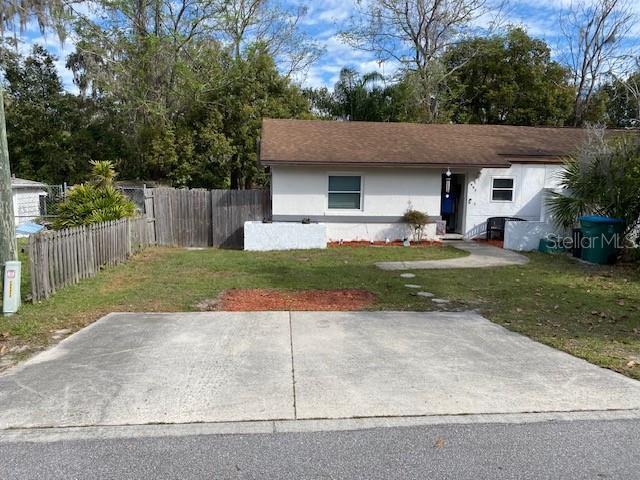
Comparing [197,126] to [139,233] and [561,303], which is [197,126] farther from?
[561,303]

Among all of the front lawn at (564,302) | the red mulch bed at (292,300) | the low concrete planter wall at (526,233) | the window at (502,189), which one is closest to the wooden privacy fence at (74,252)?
the red mulch bed at (292,300)

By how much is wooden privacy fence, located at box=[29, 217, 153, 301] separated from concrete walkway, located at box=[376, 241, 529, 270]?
598 cm

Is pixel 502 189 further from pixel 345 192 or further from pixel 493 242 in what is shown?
pixel 345 192

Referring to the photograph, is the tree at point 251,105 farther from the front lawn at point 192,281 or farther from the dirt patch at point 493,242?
the dirt patch at point 493,242

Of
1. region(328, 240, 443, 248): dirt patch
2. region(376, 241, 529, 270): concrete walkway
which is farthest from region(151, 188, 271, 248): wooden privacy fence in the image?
region(376, 241, 529, 270): concrete walkway

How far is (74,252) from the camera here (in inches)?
320

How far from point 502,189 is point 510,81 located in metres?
17.2

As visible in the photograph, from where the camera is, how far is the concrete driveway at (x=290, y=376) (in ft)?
11.9

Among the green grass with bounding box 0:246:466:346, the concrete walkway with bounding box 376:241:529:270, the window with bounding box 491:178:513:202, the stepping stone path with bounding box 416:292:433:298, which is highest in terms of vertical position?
the window with bounding box 491:178:513:202

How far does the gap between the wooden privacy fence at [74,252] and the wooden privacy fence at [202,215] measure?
236 centimetres

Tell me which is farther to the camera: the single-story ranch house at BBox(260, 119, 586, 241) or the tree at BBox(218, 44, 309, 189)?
the tree at BBox(218, 44, 309, 189)

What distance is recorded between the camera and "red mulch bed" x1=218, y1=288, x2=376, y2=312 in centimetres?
698

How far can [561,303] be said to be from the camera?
744 cm

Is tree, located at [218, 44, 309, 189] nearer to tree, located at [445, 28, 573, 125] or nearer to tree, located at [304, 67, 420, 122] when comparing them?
tree, located at [304, 67, 420, 122]
